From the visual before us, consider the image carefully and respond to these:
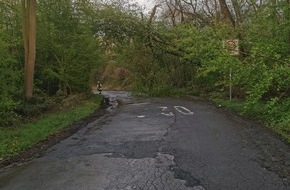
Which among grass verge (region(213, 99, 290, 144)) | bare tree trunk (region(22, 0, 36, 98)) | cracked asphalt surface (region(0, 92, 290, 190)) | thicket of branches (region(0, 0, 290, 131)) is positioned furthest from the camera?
bare tree trunk (region(22, 0, 36, 98))

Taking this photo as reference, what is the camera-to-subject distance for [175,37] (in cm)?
2809

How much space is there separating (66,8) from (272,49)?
1363cm

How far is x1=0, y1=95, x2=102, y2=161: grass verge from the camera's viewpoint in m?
10.0

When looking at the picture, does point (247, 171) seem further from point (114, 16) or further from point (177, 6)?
point (177, 6)

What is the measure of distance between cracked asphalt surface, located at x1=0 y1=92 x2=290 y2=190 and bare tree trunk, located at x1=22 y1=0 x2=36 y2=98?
7645 mm

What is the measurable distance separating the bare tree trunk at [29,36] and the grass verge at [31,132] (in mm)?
2574

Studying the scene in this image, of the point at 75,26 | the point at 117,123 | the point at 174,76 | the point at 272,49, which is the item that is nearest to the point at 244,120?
the point at 272,49

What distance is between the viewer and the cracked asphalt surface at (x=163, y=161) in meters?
6.51

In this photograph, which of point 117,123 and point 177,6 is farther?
point 177,6

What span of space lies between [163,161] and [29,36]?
12902 millimetres

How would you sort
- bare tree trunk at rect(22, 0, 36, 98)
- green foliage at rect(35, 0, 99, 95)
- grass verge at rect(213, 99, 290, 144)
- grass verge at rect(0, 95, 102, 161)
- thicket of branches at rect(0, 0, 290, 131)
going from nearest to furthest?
1. grass verge at rect(0, 95, 102, 161)
2. grass verge at rect(213, 99, 290, 144)
3. thicket of branches at rect(0, 0, 290, 131)
4. bare tree trunk at rect(22, 0, 36, 98)
5. green foliage at rect(35, 0, 99, 95)

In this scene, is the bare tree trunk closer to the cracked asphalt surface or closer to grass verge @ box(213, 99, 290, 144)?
the cracked asphalt surface

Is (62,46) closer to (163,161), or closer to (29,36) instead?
(29,36)

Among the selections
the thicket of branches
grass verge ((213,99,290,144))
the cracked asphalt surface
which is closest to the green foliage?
the thicket of branches
